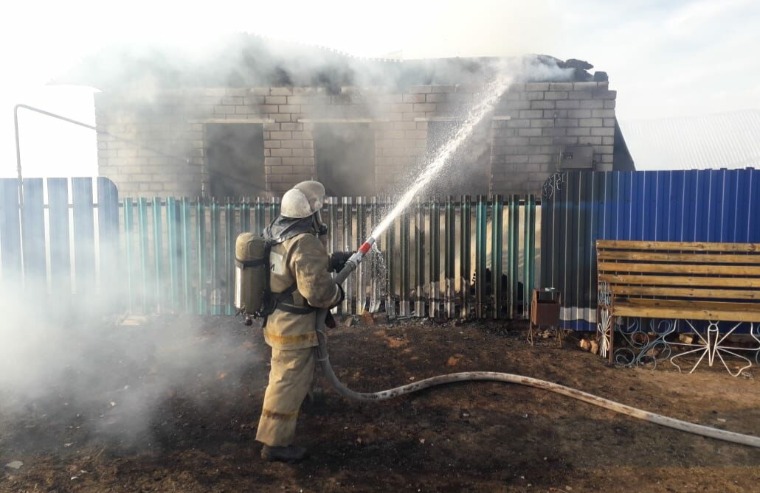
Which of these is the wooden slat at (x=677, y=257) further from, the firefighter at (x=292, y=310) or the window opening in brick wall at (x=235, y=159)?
the window opening in brick wall at (x=235, y=159)

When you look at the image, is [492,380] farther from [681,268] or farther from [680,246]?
[680,246]

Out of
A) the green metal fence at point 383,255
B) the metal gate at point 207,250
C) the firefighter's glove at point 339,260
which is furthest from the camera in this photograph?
the metal gate at point 207,250

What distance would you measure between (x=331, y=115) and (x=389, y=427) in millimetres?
7336

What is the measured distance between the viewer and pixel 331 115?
9.92m

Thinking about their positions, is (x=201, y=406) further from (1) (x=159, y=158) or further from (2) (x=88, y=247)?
(1) (x=159, y=158)

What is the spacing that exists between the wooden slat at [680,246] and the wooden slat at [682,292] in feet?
1.55

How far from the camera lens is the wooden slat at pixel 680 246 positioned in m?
5.54

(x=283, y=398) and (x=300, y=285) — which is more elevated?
(x=300, y=285)

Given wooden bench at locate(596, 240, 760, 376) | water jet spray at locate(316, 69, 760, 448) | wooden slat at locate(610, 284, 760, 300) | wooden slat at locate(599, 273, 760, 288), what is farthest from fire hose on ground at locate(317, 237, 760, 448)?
wooden slat at locate(599, 273, 760, 288)

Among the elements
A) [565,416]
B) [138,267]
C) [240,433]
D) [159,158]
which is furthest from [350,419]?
[159,158]

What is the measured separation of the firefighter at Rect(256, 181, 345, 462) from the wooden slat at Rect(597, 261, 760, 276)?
12.0ft

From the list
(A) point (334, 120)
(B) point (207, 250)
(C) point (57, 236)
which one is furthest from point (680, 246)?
(C) point (57, 236)

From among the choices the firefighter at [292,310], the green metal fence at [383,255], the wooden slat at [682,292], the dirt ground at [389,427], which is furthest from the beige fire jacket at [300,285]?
the wooden slat at [682,292]

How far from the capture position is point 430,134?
9.92m
